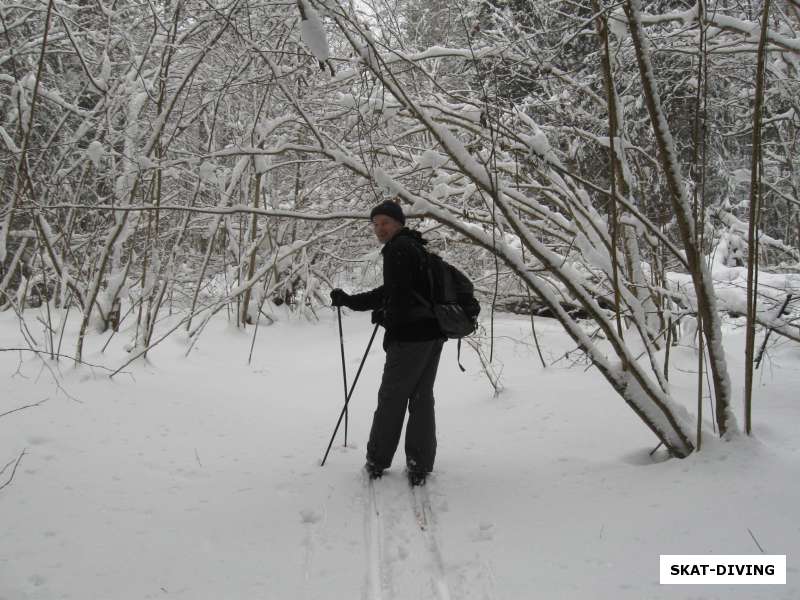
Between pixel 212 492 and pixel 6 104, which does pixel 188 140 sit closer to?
pixel 6 104

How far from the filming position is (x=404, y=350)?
3.60 meters

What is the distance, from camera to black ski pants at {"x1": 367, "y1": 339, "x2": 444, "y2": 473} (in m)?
3.60

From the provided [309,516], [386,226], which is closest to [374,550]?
[309,516]

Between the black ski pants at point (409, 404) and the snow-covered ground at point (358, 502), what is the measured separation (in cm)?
22

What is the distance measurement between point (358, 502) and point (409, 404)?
27.9 inches

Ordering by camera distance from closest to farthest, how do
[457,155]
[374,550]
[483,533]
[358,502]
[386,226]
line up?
[374,550], [483,533], [457,155], [358,502], [386,226]

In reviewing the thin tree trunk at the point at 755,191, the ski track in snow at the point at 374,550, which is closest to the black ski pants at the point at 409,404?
the ski track in snow at the point at 374,550

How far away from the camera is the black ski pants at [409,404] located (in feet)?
11.8

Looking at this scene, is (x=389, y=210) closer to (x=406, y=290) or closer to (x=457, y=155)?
(x=406, y=290)

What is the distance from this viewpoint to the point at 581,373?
599cm

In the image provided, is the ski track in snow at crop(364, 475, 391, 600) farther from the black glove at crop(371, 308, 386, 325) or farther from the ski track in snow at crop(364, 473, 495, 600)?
the black glove at crop(371, 308, 386, 325)

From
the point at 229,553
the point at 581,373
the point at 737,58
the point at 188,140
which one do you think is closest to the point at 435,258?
the point at 229,553

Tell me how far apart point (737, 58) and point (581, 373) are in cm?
338

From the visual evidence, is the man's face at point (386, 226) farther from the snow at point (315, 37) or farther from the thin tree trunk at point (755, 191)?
the thin tree trunk at point (755, 191)
